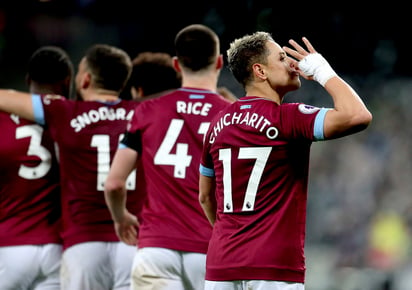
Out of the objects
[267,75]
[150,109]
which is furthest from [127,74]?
[267,75]

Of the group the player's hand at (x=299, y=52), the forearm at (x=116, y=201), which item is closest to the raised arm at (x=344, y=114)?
the player's hand at (x=299, y=52)

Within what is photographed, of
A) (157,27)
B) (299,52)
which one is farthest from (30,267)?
(157,27)

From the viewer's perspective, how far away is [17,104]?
16.9 feet

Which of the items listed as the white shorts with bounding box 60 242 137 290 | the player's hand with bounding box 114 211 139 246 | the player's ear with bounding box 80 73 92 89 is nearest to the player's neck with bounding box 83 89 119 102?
the player's ear with bounding box 80 73 92 89

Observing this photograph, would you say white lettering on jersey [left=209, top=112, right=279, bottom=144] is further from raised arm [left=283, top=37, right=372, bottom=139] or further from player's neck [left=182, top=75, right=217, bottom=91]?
player's neck [left=182, top=75, right=217, bottom=91]

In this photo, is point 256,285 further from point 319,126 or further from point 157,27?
point 157,27

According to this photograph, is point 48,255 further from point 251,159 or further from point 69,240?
point 251,159

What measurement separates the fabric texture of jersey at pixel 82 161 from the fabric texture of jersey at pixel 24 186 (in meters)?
0.11

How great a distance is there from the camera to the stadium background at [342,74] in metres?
12.9

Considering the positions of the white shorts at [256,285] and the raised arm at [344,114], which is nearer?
the raised arm at [344,114]

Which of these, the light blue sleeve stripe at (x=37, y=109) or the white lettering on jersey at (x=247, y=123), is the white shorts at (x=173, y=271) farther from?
the light blue sleeve stripe at (x=37, y=109)

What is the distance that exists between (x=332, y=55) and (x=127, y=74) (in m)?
11.4

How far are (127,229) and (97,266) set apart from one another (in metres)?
0.31

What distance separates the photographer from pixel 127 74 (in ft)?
18.3
